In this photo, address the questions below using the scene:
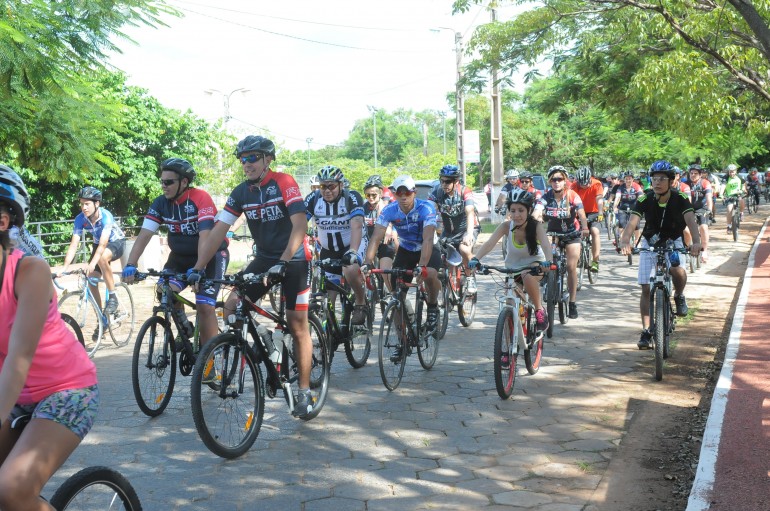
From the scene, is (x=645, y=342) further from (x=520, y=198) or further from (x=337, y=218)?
(x=337, y=218)

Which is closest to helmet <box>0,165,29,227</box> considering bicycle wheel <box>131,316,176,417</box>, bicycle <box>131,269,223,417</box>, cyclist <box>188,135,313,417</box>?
cyclist <box>188,135,313,417</box>

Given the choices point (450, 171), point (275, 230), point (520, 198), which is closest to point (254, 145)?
point (275, 230)

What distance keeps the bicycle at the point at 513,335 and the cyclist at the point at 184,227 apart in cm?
237

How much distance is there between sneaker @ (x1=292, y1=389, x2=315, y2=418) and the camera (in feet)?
21.6

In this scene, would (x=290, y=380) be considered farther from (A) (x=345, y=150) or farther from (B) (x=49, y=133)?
(A) (x=345, y=150)

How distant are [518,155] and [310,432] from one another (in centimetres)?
5620

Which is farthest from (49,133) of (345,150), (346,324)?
(345,150)

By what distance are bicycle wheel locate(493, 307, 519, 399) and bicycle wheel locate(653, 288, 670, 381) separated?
136cm

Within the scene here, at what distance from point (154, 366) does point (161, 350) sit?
6.2 inches

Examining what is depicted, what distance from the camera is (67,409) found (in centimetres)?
296

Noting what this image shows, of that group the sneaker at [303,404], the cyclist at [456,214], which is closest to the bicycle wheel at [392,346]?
the sneaker at [303,404]

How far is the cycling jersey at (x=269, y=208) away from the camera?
658 centimetres

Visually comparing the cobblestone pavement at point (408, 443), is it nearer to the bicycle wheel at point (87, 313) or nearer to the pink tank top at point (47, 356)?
the bicycle wheel at point (87, 313)

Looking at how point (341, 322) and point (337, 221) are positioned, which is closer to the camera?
point (341, 322)
